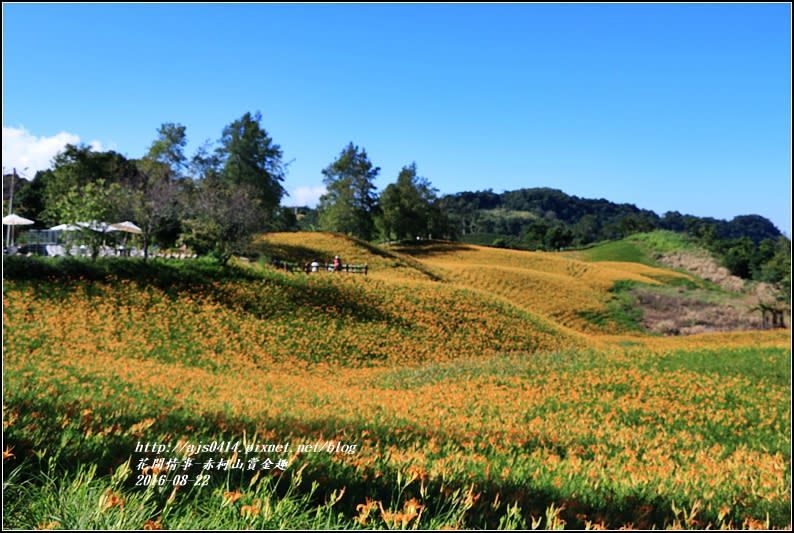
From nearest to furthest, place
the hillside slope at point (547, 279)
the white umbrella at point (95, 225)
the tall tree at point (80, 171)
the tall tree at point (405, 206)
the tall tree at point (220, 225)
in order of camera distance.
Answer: the white umbrella at point (95, 225) < the tall tree at point (220, 225) < the hillside slope at point (547, 279) < the tall tree at point (80, 171) < the tall tree at point (405, 206)

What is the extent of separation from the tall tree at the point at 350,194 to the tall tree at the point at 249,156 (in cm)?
819

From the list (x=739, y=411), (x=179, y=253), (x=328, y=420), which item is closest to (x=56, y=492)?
(x=328, y=420)

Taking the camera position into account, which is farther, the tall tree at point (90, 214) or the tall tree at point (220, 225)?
the tall tree at point (220, 225)

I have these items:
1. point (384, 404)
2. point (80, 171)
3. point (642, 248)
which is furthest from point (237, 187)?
point (642, 248)

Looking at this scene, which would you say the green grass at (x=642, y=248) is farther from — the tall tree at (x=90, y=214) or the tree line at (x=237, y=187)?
the tall tree at (x=90, y=214)

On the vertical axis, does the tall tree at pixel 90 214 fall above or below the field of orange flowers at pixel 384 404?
above

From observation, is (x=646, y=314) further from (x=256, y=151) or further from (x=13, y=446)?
(x=13, y=446)

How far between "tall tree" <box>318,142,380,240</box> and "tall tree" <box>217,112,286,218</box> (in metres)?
8.19

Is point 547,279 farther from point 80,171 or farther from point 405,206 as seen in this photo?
point 80,171

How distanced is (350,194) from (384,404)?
48.4 metres

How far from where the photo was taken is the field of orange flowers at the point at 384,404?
3.42 m

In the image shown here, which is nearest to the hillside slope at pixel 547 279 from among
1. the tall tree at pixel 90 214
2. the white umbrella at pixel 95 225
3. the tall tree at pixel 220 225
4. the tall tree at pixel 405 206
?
the tall tree at pixel 405 206

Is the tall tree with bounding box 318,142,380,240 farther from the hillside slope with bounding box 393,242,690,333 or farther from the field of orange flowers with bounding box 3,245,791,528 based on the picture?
the field of orange flowers with bounding box 3,245,791,528

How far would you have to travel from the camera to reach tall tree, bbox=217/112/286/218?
158 ft
